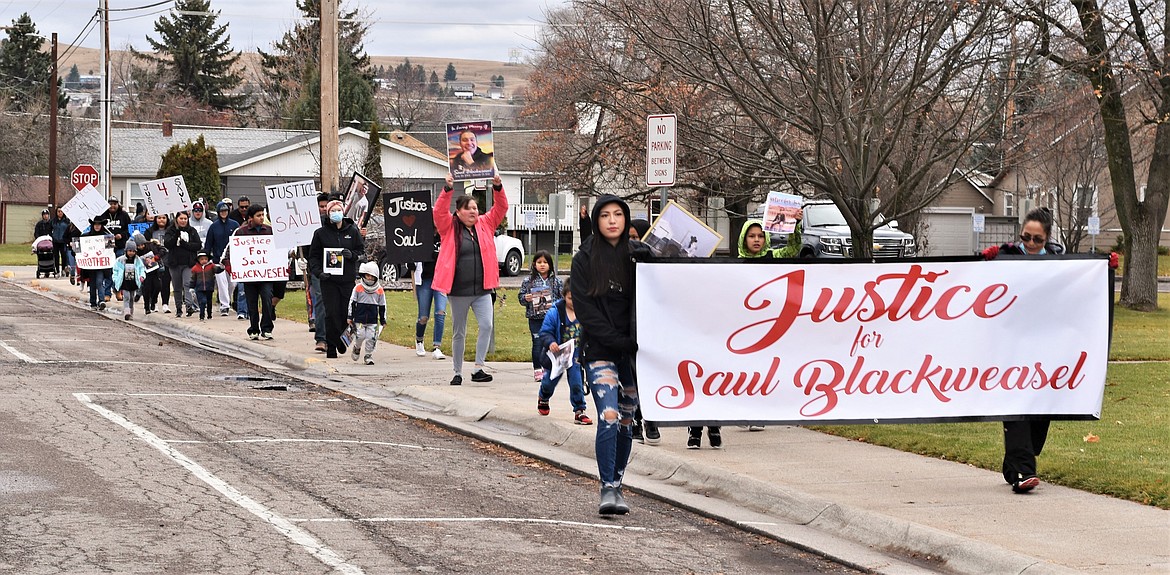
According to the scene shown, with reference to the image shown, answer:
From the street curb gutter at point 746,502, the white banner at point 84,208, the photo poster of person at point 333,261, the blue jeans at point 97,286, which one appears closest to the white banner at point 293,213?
the photo poster of person at point 333,261

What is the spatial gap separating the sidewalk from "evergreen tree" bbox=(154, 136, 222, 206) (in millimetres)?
40307

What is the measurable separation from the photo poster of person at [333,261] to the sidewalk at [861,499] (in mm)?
3486

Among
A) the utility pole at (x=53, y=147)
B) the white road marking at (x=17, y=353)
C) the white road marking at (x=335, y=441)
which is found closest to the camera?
the white road marking at (x=335, y=441)

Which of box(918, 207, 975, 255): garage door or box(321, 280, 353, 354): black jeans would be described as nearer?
box(321, 280, 353, 354): black jeans

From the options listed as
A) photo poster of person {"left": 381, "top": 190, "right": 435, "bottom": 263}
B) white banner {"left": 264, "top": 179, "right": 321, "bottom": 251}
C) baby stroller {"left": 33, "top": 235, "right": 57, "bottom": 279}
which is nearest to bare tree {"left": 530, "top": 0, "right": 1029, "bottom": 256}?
photo poster of person {"left": 381, "top": 190, "right": 435, "bottom": 263}

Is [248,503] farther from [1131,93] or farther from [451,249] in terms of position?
[1131,93]

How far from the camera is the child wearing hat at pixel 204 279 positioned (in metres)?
23.1

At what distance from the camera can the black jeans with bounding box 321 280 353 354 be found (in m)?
17.1

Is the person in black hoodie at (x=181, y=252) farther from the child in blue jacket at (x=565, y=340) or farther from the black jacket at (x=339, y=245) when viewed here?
the child in blue jacket at (x=565, y=340)

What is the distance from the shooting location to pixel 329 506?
8289 mm

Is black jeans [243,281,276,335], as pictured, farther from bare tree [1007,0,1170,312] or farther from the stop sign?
the stop sign

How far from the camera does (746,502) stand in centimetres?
905

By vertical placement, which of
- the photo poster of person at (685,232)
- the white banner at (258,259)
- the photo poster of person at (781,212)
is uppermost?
the photo poster of person at (781,212)

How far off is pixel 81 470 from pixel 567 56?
645 inches
